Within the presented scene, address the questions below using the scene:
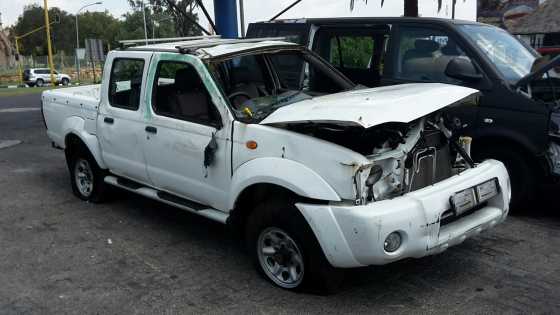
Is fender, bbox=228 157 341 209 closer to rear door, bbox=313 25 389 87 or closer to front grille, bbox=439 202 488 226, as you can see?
front grille, bbox=439 202 488 226

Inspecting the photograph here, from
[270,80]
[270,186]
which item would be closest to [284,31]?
[270,80]

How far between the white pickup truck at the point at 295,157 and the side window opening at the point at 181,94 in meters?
0.01

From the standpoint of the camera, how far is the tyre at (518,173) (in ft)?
18.0

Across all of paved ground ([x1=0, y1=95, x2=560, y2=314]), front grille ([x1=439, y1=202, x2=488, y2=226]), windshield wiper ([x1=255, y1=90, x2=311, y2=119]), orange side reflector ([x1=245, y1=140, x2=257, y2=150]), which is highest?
windshield wiper ([x1=255, y1=90, x2=311, y2=119])

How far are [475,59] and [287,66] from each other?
186cm

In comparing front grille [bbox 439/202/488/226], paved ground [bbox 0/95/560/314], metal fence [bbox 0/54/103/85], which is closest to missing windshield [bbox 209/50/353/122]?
paved ground [bbox 0/95/560/314]

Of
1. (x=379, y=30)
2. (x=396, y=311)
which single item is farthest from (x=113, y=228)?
(x=379, y=30)

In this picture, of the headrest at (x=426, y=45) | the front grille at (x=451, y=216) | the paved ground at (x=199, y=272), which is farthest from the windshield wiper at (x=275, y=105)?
the headrest at (x=426, y=45)

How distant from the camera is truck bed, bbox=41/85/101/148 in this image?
603 centimetres

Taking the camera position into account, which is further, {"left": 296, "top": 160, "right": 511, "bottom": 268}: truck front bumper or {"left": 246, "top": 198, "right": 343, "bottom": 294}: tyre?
{"left": 246, "top": 198, "right": 343, "bottom": 294}: tyre

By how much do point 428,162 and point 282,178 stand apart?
3.54ft

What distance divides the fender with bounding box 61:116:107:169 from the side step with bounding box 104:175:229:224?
238 mm

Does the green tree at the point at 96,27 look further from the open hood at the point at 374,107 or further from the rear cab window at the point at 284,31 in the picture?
the open hood at the point at 374,107

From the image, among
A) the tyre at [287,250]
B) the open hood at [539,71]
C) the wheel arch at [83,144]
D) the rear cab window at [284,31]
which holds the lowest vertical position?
the tyre at [287,250]
